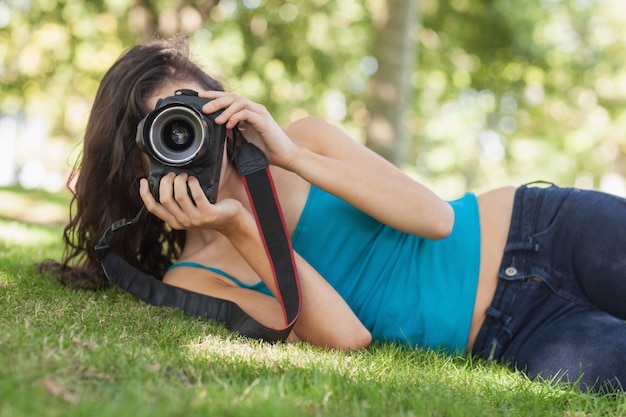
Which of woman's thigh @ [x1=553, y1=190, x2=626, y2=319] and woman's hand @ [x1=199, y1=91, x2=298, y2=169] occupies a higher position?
woman's hand @ [x1=199, y1=91, x2=298, y2=169]

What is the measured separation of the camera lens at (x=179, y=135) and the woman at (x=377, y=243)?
9cm

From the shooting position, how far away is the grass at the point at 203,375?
1621 millimetres

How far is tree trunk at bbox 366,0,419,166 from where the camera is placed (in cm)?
800

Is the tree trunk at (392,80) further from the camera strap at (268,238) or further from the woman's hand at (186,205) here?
the woman's hand at (186,205)

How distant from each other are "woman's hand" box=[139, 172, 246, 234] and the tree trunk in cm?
581

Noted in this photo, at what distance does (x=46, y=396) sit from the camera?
156cm

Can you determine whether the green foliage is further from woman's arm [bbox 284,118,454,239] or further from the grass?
the grass

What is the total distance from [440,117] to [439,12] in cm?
1006

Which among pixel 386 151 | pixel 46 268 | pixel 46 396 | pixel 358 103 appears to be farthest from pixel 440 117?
pixel 46 396

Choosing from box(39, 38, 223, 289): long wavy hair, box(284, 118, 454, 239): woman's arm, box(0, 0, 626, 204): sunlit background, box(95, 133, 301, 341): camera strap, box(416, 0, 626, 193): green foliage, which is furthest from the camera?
box(416, 0, 626, 193): green foliage

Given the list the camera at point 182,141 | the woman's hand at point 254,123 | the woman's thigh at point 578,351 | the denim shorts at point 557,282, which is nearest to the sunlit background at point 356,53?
the denim shorts at point 557,282

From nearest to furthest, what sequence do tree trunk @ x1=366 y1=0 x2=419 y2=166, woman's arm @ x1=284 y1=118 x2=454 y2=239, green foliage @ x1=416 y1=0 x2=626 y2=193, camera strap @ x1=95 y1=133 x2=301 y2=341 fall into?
camera strap @ x1=95 y1=133 x2=301 y2=341 → woman's arm @ x1=284 y1=118 x2=454 y2=239 → tree trunk @ x1=366 y1=0 x2=419 y2=166 → green foliage @ x1=416 y1=0 x2=626 y2=193

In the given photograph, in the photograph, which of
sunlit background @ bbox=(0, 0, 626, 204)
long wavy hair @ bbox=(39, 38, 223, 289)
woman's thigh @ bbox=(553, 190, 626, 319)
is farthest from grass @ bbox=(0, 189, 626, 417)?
sunlit background @ bbox=(0, 0, 626, 204)

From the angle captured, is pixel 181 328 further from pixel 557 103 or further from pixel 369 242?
pixel 557 103
